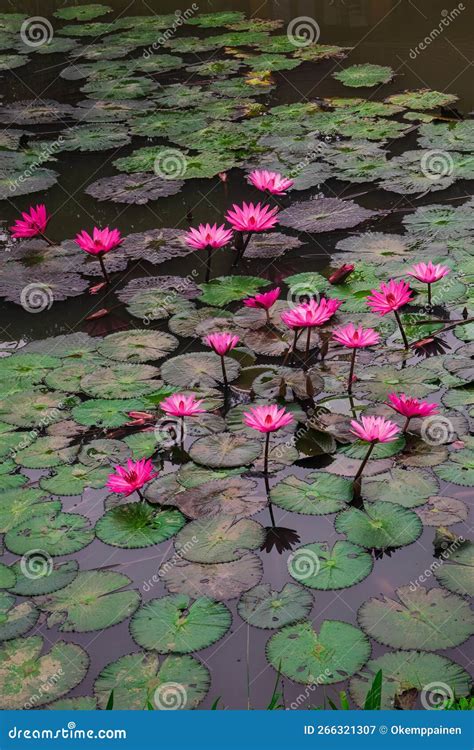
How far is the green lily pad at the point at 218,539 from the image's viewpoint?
2.40 meters

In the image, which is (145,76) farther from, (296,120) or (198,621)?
(198,621)

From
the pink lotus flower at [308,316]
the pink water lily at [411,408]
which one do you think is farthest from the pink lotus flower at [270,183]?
the pink water lily at [411,408]

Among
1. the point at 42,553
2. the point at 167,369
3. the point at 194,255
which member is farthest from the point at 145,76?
the point at 42,553

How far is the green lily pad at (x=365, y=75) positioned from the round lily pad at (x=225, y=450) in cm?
349

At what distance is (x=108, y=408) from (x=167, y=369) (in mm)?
263

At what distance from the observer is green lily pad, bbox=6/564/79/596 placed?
2.35 metres
